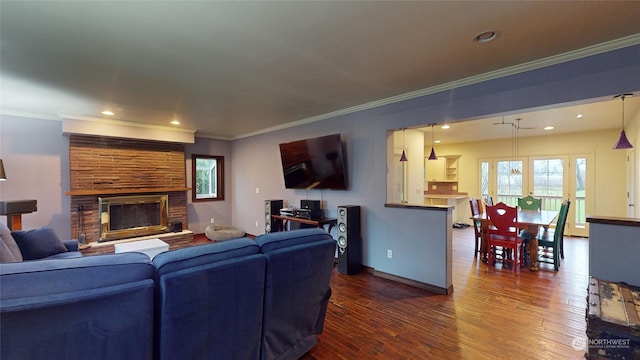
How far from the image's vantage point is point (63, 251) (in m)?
3.41

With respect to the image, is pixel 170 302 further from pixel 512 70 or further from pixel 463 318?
pixel 512 70

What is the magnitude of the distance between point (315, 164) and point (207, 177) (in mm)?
3545

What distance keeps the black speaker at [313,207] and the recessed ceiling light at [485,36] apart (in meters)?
3.16

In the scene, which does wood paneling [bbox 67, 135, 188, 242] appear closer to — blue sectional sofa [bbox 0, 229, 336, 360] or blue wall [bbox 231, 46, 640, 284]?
blue wall [bbox 231, 46, 640, 284]

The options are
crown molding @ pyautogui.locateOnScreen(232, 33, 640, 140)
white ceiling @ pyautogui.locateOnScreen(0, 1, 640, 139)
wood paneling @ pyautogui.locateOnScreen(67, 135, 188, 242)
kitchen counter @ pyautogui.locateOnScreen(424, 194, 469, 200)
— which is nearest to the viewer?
white ceiling @ pyautogui.locateOnScreen(0, 1, 640, 139)

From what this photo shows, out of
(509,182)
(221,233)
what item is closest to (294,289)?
(221,233)

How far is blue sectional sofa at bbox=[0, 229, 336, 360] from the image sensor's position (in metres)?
1.13

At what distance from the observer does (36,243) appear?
10.3ft

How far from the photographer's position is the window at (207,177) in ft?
21.7

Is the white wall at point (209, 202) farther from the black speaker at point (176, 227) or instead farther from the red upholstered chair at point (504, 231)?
the red upholstered chair at point (504, 231)

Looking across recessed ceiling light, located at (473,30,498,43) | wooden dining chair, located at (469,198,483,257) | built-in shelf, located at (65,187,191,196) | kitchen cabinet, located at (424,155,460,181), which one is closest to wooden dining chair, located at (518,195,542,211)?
wooden dining chair, located at (469,198,483,257)

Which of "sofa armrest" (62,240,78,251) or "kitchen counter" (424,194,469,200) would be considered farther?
"kitchen counter" (424,194,469,200)

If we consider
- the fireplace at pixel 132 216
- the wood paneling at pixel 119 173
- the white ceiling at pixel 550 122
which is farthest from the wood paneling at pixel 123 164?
the white ceiling at pixel 550 122

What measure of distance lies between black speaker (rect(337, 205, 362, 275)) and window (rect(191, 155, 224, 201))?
4.12 meters
